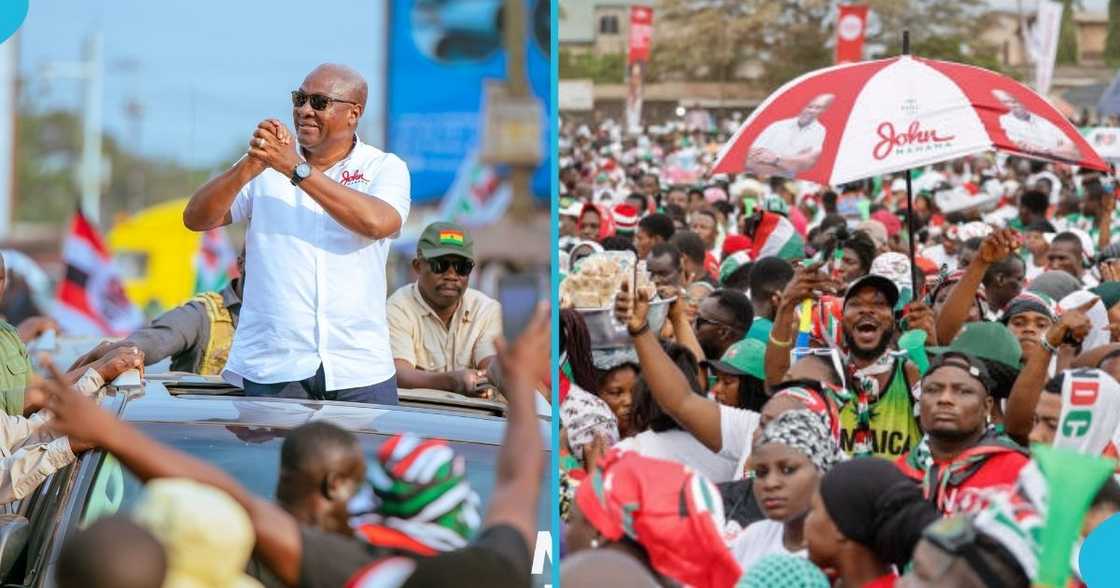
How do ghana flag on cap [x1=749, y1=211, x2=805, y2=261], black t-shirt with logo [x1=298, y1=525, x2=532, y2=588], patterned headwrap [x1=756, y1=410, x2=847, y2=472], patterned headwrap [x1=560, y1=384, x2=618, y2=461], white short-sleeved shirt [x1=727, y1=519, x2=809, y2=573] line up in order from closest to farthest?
1. black t-shirt with logo [x1=298, y1=525, x2=532, y2=588]
2. white short-sleeved shirt [x1=727, y1=519, x2=809, y2=573]
3. patterned headwrap [x1=756, y1=410, x2=847, y2=472]
4. patterned headwrap [x1=560, y1=384, x2=618, y2=461]
5. ghana flag on cap [x1=749, y1=211, x2=805, y2=261]

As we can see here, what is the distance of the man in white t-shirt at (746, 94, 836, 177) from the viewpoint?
700 cm

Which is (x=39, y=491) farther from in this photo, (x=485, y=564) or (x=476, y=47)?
(x=476, y=47)

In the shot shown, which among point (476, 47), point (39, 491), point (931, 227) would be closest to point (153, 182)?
point (931, 227)

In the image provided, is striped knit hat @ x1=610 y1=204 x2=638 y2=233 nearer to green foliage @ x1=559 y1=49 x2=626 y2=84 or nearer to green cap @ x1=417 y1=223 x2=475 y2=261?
green cap @ x1=417 y1=223 x2=475 y2=261

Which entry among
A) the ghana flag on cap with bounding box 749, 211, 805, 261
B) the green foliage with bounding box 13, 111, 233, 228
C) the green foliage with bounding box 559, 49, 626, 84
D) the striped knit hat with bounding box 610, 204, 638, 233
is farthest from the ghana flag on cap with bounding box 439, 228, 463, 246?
the green foliage with bounding box 13, 111, 233, 228

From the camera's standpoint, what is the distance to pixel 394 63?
8.38 meters

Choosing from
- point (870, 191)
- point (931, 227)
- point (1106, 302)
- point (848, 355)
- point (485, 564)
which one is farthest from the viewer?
point (870, 191)

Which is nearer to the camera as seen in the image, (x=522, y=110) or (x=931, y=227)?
(x=522, y=110)

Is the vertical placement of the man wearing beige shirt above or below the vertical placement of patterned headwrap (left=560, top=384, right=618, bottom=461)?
above

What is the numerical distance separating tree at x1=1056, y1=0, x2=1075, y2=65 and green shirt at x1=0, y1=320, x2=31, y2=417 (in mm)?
20455

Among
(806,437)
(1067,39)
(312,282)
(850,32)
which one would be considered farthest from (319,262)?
(1067,39)

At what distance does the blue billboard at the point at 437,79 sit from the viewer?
821 cm

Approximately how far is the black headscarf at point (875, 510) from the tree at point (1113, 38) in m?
21.2

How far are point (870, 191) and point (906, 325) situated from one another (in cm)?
1185
